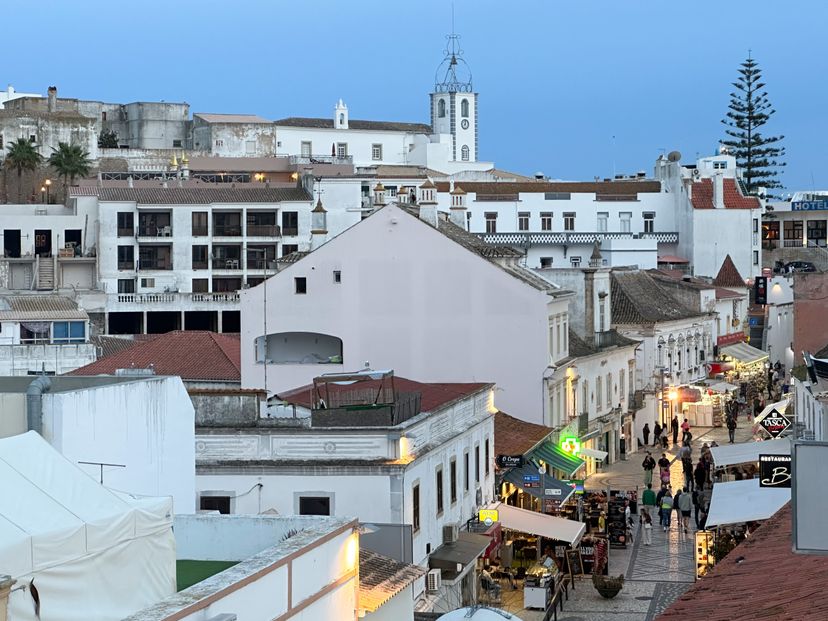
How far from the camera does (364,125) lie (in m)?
132

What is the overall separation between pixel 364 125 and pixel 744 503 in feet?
333

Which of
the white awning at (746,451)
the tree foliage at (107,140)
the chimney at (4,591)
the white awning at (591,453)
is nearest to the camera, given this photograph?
the chimney at (4,591)

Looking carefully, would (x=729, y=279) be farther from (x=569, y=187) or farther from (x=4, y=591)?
(x=4, y=591)

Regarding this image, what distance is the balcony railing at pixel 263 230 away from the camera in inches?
3546

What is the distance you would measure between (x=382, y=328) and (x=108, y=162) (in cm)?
6778

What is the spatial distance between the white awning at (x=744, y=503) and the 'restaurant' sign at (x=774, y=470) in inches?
74.5

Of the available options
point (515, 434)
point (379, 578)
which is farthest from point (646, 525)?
point (379, 578)

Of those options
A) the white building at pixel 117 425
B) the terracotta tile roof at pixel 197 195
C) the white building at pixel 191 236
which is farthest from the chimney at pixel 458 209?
the terracotta tile roof at pixel 197 195

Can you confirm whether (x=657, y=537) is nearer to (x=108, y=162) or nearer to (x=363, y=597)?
(x=363, y=597)

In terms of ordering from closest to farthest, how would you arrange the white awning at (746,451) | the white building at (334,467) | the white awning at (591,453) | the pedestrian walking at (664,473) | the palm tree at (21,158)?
1. the white building at (334,467)
2. the white awning at (746,451)
3. the pedestrian walking at (664,473)
4. the white awning at (591,453)
5. the palm tree at (21,158)

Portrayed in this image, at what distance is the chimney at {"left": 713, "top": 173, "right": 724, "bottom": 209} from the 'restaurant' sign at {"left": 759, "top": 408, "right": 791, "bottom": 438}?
205ft

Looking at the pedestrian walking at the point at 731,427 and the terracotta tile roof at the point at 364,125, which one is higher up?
the terracotta tile roof at the point at 364,125

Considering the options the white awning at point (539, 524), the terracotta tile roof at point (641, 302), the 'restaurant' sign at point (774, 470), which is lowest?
the white awning at point (539, 524)

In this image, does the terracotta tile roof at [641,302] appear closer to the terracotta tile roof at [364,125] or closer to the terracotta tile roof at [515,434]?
the terracotta tile roof at [515,434]
